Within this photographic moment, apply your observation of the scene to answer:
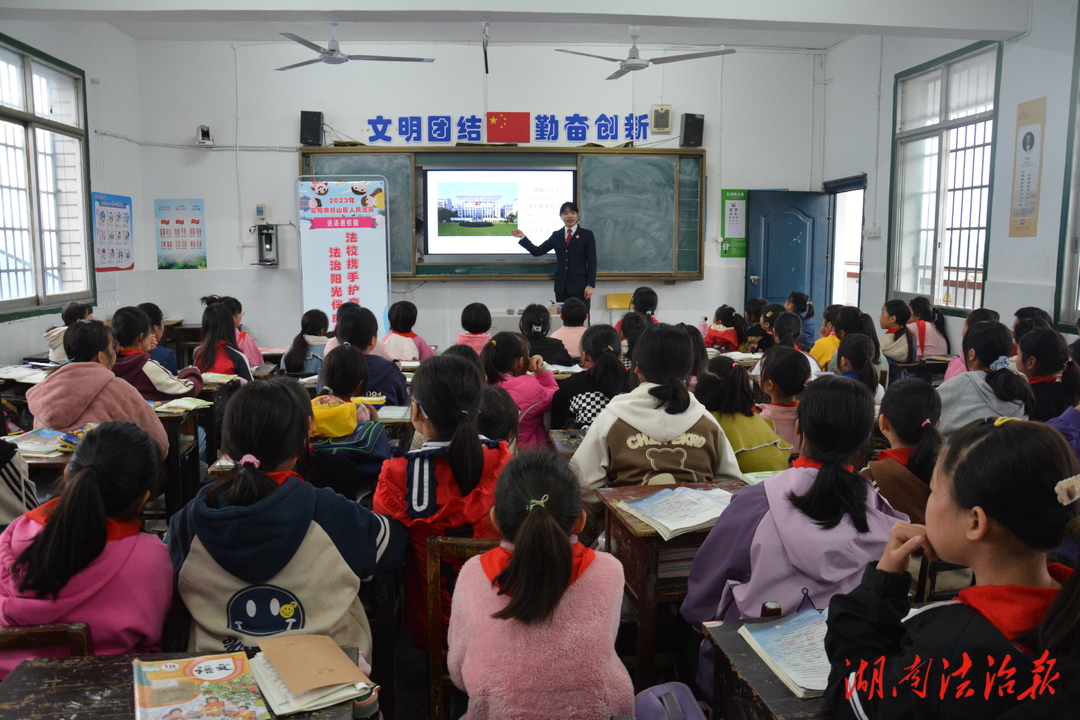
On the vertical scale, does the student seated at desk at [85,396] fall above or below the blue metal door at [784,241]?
below

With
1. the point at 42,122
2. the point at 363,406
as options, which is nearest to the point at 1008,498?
the point at 363,406


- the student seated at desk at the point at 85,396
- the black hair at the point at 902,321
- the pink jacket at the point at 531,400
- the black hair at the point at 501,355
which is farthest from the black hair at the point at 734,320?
the student seated at desk at the point at 85,396

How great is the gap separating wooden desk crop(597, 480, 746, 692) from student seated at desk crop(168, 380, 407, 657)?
0.62m

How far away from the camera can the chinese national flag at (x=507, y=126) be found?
7.02 meters

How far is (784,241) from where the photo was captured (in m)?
7.31

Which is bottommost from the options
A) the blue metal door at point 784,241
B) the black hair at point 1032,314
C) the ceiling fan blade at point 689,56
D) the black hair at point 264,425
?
the black hair at point 264,425

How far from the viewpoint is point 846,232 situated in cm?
912

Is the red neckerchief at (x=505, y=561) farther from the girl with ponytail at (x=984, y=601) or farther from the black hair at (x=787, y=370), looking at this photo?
the black hair at (x=787, y=370)

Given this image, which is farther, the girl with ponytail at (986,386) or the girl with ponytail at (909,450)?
the girl with ponytail at (986,386)

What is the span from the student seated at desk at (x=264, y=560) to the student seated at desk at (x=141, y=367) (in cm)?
210

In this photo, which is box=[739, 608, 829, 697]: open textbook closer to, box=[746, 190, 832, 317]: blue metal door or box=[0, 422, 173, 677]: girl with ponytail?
box=[0, 422, 173, 677]: girl with ponytail

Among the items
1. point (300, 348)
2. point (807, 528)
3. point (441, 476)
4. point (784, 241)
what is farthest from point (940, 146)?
point (441, 476)

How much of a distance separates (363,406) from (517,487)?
4.30ft

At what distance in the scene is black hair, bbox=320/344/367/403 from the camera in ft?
8.55
